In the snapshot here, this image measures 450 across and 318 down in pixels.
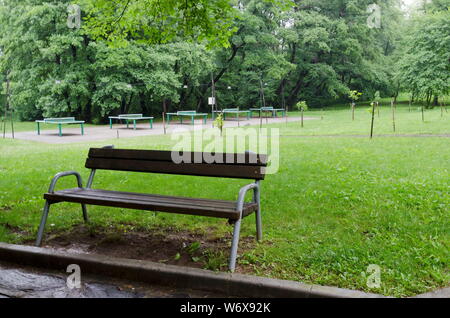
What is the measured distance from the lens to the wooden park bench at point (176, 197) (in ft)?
11.0

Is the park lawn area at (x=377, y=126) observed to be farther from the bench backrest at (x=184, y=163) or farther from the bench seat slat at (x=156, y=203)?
the bench seat slat at (x=156, y=203)

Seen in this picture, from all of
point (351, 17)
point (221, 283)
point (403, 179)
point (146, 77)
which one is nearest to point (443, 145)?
point (403, 179)

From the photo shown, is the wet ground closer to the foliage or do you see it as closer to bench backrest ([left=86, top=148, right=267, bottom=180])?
bench backrest ([left=86, top=148, right=267, bottom=180])

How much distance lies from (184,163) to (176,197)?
0.36m

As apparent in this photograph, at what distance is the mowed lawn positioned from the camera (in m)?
3.26

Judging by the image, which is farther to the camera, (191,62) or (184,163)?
(191,62)

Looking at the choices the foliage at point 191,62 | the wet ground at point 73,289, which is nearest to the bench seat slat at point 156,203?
the wet ground at point 73,289

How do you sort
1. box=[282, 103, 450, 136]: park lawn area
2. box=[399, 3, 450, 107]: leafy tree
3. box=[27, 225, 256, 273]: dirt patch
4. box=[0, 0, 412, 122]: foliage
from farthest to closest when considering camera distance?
box=[399, 3, 450, 107]: leafy tree < box=[0, 0, 412, 122]: foliage < box=[282, 103, 450, 136]: park lawn area < box=[27, 225, 256, 273]: dirt patch

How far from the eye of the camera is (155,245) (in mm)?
3941

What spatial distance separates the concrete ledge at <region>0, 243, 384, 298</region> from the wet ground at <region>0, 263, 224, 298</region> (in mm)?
60

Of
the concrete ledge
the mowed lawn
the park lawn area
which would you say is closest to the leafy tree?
the park lawn area

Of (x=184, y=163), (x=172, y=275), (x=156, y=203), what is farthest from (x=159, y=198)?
(x=172, y=275)

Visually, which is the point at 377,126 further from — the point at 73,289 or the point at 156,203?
the point at 73,289

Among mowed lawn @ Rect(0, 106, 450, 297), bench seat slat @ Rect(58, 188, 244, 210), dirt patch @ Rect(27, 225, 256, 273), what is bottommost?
dirt patch @ Rect(27, 225, 256, 273)
